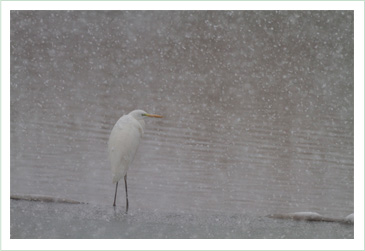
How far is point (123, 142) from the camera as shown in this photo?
275cm

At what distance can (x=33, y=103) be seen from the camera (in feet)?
8.94

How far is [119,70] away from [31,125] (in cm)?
55

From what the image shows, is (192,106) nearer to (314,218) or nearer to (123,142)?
(123,142)

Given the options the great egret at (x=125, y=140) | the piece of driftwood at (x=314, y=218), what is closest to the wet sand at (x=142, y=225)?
the piece of driftwood at (x=314, y=218)

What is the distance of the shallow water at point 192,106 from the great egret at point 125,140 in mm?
38

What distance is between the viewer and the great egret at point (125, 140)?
274 centimetres

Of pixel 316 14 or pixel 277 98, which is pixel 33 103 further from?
pixel 316 14

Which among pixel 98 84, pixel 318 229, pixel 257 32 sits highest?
pixel 257 32

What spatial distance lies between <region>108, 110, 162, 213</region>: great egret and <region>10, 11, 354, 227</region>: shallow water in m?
0.04

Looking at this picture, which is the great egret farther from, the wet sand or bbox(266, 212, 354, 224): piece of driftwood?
bbox(266, 212, 354, 224): piece of driftwood

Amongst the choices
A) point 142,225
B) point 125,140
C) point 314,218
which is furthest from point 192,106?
point 314,218

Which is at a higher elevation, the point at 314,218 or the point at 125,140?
the point at 125,140

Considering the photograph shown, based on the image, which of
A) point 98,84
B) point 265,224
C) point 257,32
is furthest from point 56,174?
point 257,32

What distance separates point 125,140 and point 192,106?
406 millimetres
